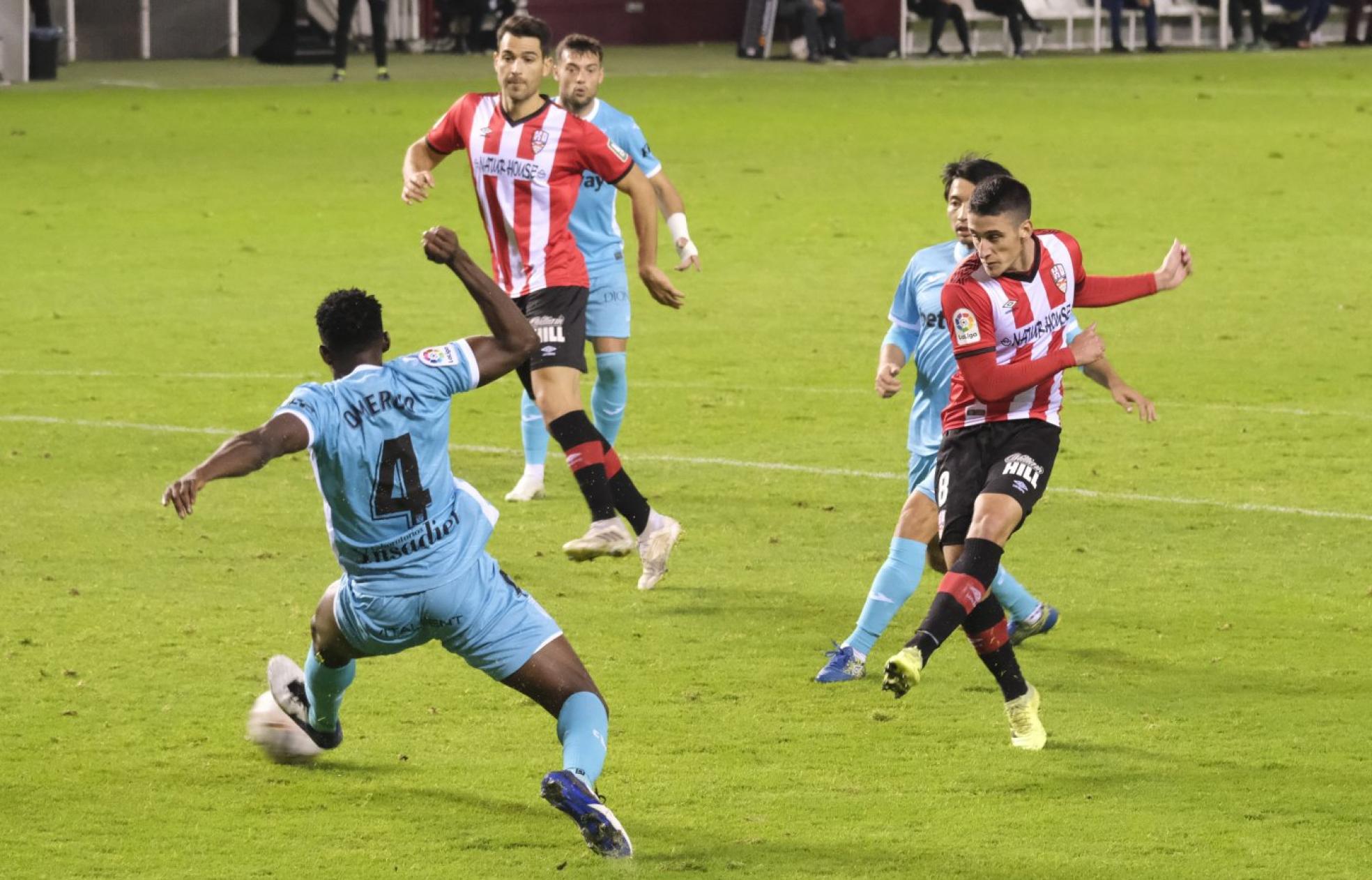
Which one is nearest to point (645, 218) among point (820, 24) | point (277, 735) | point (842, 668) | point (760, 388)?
point (842, 668)

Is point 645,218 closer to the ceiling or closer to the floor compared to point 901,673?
closer to the ceiling

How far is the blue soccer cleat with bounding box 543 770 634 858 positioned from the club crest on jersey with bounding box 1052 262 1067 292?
2337 millimetres

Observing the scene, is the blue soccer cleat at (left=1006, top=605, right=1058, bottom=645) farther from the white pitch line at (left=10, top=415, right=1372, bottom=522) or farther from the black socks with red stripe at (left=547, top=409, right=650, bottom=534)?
the white pitch line at (left=10, top=415, right=1372, bottom=522)

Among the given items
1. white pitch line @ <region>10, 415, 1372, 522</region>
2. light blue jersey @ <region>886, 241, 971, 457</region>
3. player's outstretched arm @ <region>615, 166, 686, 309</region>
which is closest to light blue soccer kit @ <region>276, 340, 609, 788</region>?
light blue jersey @ <region>886, 241, 971, 457</region>

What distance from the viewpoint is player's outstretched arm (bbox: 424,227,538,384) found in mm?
5660

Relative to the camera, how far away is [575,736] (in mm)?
5559

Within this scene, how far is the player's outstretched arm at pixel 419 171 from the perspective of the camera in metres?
8.45

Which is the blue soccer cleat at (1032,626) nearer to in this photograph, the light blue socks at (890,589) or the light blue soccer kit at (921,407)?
the light blue soccer kit at (921,407)

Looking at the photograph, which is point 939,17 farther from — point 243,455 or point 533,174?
point 243,455

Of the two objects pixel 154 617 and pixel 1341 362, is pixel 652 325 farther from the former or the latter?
pixel 154 617

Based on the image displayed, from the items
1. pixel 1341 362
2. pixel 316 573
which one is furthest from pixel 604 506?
pixel 1341 362

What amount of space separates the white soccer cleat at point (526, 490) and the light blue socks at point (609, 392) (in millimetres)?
387

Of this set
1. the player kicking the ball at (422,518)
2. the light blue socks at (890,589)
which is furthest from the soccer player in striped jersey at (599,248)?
the player kicking the ball at (422,518)

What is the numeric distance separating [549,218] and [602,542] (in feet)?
4.35
